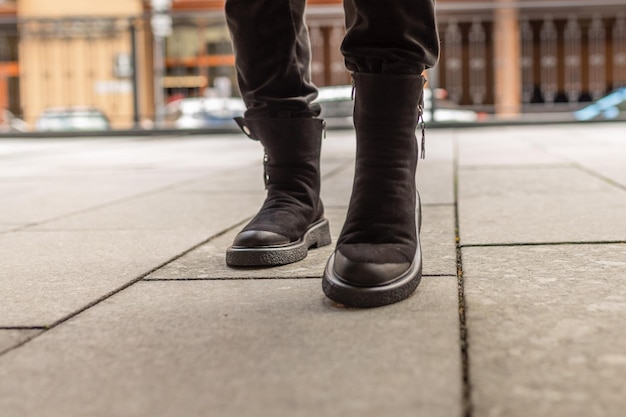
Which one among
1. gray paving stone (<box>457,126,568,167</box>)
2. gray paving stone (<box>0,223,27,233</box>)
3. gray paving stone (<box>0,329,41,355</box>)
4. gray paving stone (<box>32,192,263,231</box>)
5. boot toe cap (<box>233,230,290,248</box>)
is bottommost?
gray paving stone (<box>0,329,41,355</box>)

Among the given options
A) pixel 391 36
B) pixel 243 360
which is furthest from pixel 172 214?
pixel 243 360

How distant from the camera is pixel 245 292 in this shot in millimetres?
1061

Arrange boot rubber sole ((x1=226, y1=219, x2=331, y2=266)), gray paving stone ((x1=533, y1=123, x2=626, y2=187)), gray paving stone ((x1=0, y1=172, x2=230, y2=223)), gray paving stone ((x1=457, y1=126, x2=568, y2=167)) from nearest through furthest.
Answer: boot rubber sole ((x1=226, y1=219, x2=331, y2=266))
gray paving stone ((x1=0, y1=172, x2=230, y2=223))
gray paving stone ((x1=533, y1=123, x2=626, y2=187))
gray paving stone ((x1=457, y1=126, x2=568, y2=167))

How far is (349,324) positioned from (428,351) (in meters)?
0.14

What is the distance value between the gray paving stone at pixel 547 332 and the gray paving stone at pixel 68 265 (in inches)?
20.2

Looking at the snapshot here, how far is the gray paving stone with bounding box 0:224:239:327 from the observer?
40.1 inches

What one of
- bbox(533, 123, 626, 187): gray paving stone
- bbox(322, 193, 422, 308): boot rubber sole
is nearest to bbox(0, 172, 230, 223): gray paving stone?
bbox(322, 193, 422, 308): boot rubber sole

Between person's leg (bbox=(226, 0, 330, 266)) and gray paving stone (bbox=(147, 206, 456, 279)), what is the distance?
0.13ft

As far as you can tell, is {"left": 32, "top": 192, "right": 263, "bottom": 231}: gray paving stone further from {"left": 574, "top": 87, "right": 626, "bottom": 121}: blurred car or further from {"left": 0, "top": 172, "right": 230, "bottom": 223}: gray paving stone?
{"left": 574, "top": 87, "right": 626, "bottom": 121}: blurred car

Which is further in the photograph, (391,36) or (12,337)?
(391,36)

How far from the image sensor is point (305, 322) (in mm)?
897

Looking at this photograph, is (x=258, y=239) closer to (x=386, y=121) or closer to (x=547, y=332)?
(x=386, y=121)

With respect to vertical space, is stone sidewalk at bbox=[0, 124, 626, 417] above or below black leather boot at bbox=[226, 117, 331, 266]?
below

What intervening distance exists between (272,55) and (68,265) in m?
0.49
